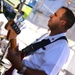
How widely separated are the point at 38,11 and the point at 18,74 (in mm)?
2003

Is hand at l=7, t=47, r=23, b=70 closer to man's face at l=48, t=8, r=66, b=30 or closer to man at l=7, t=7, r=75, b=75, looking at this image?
man at l=7, t=7, r=75, b=75

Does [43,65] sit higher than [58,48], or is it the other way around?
[58,48]

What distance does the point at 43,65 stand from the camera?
158 cm

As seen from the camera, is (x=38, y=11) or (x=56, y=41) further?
(x=38, y=11)

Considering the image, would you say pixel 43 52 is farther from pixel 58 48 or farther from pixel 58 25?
pixel 58 25

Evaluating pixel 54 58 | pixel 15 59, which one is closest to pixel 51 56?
pixel 54 58

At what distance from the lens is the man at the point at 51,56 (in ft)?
5.11

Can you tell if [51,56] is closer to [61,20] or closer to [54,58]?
[54,58]

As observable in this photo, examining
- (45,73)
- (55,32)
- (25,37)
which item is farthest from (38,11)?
(45,73)

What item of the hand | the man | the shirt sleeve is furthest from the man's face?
the hand

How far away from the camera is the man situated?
1.56m

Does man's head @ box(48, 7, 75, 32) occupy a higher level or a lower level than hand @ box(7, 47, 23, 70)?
higher

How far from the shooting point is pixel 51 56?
1.55 m

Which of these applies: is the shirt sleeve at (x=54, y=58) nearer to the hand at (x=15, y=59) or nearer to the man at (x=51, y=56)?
the man at (x=51, y=56)
